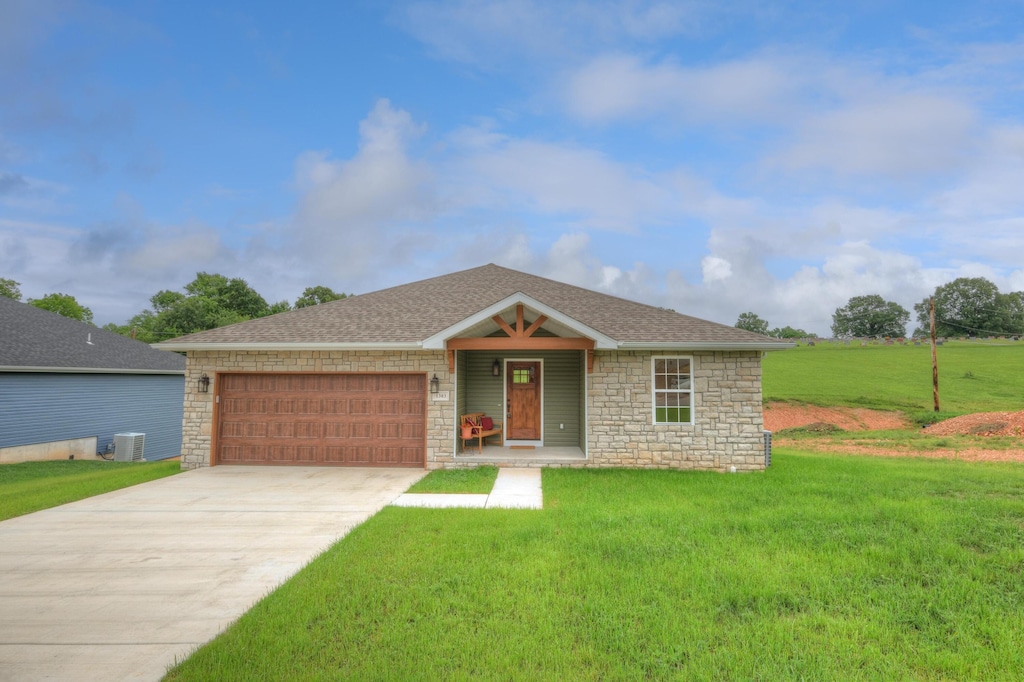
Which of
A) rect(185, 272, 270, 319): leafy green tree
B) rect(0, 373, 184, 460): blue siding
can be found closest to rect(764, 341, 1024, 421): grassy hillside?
rect(0, 373, 184, 460): blue siding

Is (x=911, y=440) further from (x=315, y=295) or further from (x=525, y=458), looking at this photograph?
(x=315, y=295)

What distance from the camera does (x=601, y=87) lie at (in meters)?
12.5

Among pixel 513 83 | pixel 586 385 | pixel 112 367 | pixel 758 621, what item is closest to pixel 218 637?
pixel 758 621

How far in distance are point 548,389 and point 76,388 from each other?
53.9 ft

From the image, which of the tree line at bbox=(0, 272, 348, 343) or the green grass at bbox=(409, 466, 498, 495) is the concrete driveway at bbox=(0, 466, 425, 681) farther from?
the tree line at bbox=(0, 272, 348, 343)

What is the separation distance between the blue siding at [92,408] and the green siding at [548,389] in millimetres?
13955

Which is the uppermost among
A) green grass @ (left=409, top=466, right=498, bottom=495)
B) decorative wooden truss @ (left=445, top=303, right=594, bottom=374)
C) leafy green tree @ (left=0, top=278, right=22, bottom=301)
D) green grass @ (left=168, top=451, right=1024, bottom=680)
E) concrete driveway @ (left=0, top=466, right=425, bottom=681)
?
leafy green tree @ (left=0, top=278, right=22, bottom=301)

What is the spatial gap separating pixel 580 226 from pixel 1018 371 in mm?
33853

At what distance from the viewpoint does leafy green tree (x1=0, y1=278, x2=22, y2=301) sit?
3984cm

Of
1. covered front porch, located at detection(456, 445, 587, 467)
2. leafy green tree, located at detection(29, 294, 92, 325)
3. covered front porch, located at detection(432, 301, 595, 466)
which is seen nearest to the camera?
covered front porch, located at detection(456, 445, 587, 467)

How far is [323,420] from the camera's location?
10562 millimetres

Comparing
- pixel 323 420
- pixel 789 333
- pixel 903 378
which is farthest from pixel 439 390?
pixel 789 333

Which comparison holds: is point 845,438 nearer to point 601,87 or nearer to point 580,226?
point 580,226

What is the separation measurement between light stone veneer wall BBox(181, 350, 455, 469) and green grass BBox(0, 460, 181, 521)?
2.82ft
